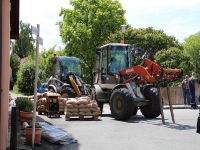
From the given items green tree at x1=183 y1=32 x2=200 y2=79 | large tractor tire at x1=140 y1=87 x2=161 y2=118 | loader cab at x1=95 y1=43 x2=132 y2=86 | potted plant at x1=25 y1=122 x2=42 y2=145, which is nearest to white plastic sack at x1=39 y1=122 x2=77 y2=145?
potted plant at x1=25 y1=122 x2=42 y2=145

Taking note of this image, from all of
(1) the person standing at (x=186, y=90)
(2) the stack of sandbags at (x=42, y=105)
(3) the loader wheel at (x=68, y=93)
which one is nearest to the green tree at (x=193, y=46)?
(1) the person standing at (x=186, y=90)

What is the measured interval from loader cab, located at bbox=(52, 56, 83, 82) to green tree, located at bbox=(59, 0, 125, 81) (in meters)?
28.5

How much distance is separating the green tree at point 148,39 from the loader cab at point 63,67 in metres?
22.0

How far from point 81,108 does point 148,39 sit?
32794 millimetres

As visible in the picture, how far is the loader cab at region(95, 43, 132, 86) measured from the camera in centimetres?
1989

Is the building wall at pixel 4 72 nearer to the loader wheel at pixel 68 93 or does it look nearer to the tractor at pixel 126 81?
the tractor at pixel 126 81

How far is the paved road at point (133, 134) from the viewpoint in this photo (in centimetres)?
1111

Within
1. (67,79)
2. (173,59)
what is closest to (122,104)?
(67,79)

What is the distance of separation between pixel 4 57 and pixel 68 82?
1450 centimetres

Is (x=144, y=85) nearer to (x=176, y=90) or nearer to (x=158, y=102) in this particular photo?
(x=158, y=102)

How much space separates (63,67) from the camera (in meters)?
26.4

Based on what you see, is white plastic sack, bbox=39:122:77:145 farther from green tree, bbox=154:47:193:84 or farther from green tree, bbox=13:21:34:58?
green tree, bbox=13:21:34:58

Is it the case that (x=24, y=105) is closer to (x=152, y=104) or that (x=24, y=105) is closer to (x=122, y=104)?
(x=122, y=104)

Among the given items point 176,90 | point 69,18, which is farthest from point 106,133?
point 69,18
